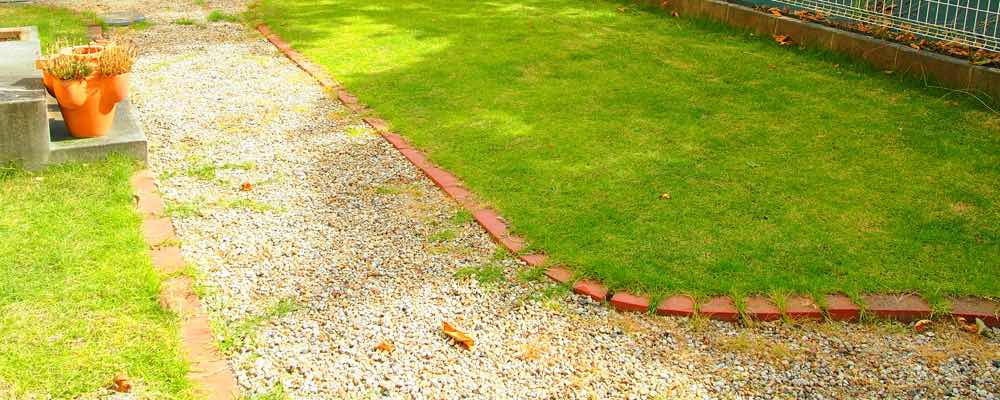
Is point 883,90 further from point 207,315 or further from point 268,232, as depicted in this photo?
point 207,315

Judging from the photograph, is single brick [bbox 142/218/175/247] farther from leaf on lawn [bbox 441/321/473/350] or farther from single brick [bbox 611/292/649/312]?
single brick [bbox 611/292/649/312]

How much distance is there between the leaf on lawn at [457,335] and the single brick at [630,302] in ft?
2.42

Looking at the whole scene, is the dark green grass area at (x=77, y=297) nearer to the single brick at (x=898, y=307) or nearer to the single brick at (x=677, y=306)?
the single brick at (x=677, y=306)

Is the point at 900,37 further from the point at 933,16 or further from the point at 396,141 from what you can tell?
the point at 396,141

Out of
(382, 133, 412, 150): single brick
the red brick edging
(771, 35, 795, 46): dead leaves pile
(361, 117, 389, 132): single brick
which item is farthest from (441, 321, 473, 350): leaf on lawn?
(771, 35, 795, 46): dead leaves pile

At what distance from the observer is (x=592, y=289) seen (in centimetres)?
431

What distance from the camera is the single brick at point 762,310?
13.4 ft

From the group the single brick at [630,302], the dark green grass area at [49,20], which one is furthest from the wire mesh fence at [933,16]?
the dark green grass area at [49,20]

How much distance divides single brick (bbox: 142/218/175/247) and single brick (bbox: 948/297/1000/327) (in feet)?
12.6

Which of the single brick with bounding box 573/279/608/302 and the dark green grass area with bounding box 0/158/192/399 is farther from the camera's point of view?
the single brick with bounding box 573/279/608/302

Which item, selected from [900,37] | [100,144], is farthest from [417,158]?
[900,37]

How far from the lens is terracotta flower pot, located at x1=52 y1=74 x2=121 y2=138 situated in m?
5.77

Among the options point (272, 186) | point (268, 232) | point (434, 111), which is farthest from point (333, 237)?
point (434, 111)

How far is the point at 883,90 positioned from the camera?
7.67 m
